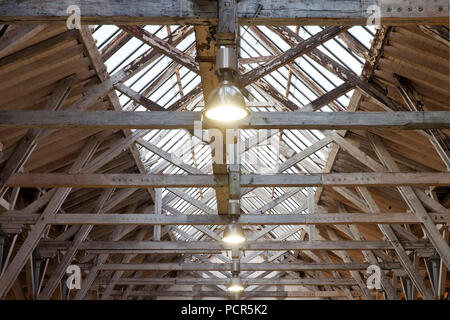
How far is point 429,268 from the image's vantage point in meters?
11.9

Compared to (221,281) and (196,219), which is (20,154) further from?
(221,281)

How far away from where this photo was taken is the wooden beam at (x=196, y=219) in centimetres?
956

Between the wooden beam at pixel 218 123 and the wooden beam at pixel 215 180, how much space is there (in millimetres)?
2142

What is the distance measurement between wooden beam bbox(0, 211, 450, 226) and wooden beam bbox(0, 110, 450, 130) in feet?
13.6

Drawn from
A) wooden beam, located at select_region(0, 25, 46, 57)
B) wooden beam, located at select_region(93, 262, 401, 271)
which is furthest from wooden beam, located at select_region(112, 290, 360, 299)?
wooden beam, located at select_region(0, 25, 46, 57)

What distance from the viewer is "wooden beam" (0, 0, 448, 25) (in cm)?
434

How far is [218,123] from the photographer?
577 centimetres

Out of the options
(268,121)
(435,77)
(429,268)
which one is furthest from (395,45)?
(429,268)

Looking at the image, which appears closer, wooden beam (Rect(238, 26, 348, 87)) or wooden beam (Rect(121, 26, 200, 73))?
wooden beam (Rect(238, 26, 348, 87))

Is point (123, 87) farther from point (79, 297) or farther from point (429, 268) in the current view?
point (429, 268)

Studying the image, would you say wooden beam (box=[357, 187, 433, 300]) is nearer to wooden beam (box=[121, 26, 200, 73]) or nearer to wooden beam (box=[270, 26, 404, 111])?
wooden beam (box=[270, 26, 404, 111])

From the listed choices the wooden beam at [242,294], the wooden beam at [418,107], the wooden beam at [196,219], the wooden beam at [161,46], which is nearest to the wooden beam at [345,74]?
the wooden beam at [418,107]

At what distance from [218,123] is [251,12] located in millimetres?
1652
